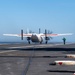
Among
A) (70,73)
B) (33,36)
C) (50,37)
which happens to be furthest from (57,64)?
(50,37)

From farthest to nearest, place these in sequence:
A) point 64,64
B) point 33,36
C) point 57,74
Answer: point 33,36 < point 64,64 < point 57,74

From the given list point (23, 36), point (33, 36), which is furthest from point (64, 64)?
point (23, 36)

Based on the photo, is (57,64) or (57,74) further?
(57,64)

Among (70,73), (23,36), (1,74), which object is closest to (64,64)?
(70,73)

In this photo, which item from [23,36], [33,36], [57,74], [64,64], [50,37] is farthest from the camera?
[50,37]

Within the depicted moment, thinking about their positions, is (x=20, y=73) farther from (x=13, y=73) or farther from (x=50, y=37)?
(x=50, y=37)

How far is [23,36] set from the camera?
12144 centimetres

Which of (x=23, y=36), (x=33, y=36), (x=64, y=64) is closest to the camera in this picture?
(x=64, y=64)

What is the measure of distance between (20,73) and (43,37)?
11112cm

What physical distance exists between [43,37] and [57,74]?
111524 mm

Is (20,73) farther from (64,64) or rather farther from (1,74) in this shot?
(64,64)

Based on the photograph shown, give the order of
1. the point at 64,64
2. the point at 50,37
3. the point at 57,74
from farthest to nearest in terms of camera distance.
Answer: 1. the point at 50,37
2. the point at 64,64
3. the point at 57,74

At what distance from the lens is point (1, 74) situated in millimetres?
15117

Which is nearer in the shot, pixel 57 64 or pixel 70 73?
pixel 70 73
